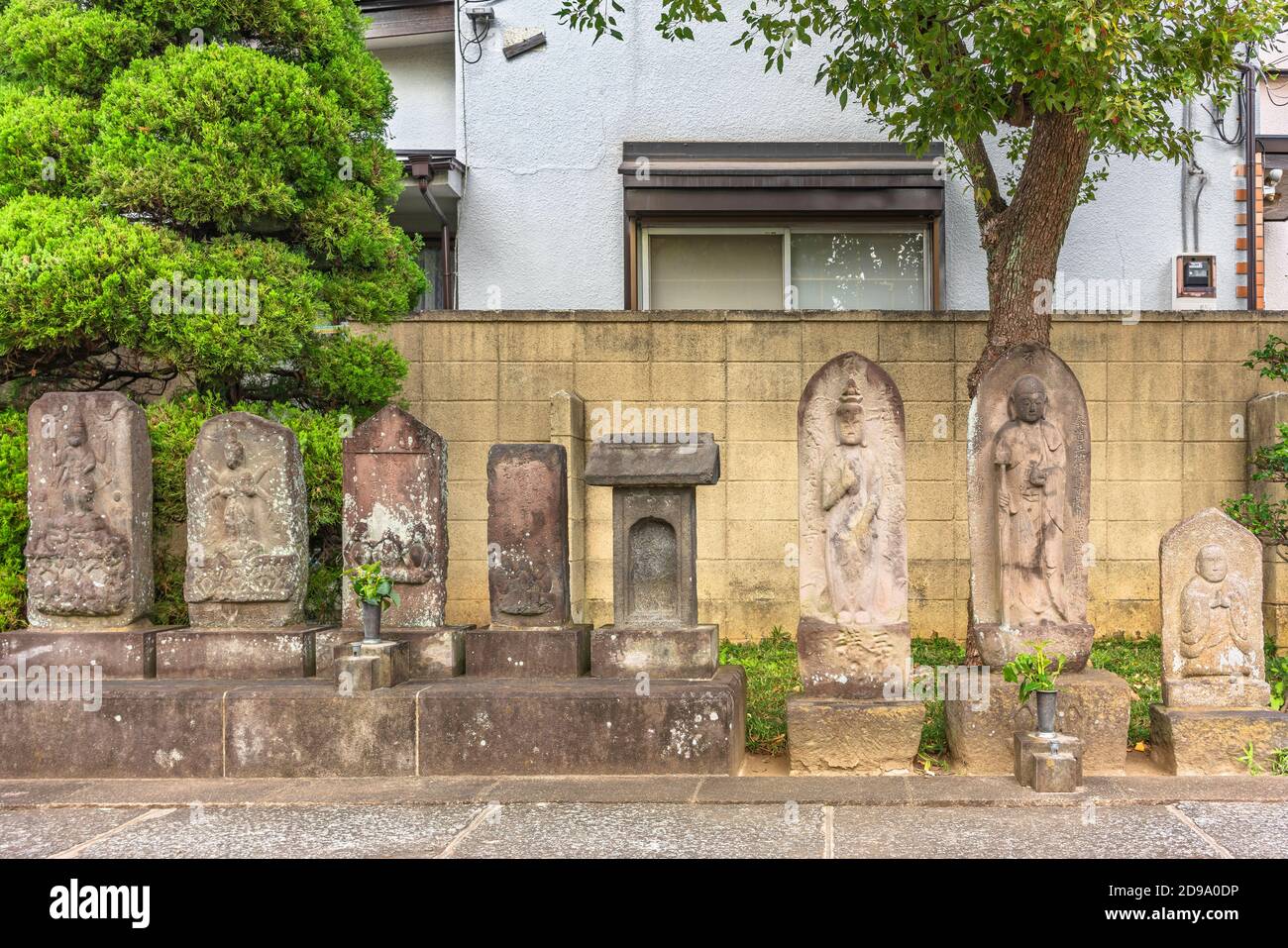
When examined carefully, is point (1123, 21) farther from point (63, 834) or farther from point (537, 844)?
point (63, 834)

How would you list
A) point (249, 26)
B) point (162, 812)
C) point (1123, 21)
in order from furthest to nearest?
point (249, 26), point (1123, 21), point (162, 812)

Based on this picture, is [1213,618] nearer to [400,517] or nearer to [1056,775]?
[1056,775]

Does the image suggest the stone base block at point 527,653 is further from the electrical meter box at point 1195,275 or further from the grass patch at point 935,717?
the electrical meter box at point 1195,275

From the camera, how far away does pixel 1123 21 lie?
5.78m

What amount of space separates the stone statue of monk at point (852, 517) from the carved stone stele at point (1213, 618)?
4.87 ft

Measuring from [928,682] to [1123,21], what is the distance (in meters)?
3.52

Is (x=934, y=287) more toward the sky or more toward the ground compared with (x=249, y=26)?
more toward the ground

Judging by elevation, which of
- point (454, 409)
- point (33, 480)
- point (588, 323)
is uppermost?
point (588, 323)

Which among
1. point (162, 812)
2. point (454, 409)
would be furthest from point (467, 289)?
point (162, 812)

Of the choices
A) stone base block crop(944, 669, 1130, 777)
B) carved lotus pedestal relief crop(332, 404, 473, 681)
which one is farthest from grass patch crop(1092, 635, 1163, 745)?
carved lotus pedestal relief crop(332, 404, 473, 681)

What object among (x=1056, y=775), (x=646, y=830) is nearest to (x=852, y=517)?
(x=1056, y=775)

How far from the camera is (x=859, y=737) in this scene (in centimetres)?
567

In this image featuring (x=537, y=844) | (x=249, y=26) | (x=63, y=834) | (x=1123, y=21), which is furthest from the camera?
(x=249, y=26)

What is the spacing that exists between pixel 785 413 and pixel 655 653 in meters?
3.56
